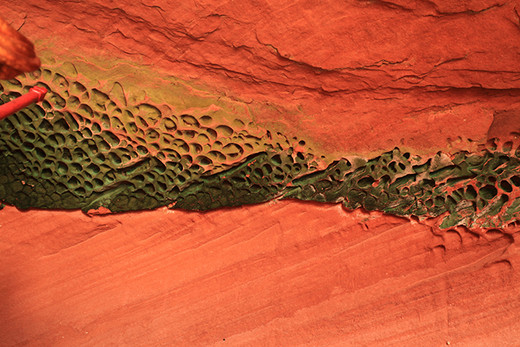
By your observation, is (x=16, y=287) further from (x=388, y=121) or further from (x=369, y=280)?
(x=388, y=121)

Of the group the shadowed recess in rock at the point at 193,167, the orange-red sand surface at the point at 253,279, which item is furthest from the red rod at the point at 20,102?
the orange-red sand surface at the point at 253,279

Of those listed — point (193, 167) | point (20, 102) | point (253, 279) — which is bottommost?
point (253, 279)

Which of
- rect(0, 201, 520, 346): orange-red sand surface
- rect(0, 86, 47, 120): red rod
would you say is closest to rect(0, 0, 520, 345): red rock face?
rect(0, 201, 520, 346): orange-red sand surface

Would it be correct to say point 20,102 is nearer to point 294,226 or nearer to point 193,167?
point 193,167

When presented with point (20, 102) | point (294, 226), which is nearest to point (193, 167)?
point (294, 226)

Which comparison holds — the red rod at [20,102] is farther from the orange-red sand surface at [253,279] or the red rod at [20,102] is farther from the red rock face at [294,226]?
the orange-red sand surface at [253,279]

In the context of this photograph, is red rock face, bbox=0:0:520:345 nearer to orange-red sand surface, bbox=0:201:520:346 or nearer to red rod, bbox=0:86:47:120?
orange-red sand surface, bbox=0:201:520:346

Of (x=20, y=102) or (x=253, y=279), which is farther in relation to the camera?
(x=253, y=279)
